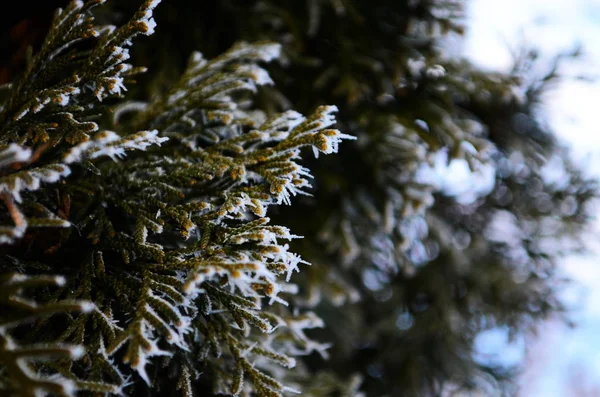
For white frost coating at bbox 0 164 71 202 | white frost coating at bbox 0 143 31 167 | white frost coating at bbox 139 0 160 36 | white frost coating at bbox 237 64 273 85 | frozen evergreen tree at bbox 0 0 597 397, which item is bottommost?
frozen evergreen tree at bbox 0 0 597 397

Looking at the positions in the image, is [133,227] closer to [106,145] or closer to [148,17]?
[106,145]

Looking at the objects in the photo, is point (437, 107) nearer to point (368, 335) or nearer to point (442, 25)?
point (442, 25)

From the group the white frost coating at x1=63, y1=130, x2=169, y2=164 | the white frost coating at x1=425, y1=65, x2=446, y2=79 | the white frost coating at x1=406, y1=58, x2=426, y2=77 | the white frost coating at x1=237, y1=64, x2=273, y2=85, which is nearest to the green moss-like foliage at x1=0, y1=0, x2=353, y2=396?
the white frost coating at x1=63, y1=130, x2=169, y2=164

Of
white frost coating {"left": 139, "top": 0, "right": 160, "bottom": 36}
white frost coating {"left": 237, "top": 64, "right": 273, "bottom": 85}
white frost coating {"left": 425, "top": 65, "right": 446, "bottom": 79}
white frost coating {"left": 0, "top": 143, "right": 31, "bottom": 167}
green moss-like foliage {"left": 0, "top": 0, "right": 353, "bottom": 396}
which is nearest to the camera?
white frost coating {"left": 0, "top": 143, "right": 31, "bottom": 167}

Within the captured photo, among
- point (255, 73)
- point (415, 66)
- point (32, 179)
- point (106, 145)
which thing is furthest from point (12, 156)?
point (415, 66)

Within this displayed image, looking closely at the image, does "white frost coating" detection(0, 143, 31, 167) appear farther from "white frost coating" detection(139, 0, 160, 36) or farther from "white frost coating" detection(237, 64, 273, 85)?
"white frost coating" detection(237, 64, 273, 85)

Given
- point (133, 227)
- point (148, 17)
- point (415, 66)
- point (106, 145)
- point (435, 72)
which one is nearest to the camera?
point (106, 145)

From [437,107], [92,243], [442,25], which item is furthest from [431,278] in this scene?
[92,243]

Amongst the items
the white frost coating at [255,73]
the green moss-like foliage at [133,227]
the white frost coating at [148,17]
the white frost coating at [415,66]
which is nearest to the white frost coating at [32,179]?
the green moss-like foliage at [133,227]

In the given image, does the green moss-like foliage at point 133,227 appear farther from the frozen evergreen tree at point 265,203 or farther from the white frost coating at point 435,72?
the white frost coating at point 435,72
